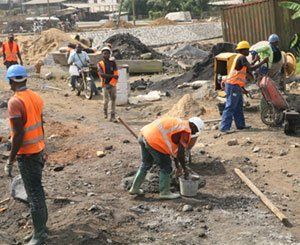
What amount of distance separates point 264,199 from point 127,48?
1839 cm

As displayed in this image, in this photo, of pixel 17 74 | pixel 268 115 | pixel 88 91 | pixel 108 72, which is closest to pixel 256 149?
pixel 268 115

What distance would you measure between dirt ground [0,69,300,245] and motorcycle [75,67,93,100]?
14.3ft

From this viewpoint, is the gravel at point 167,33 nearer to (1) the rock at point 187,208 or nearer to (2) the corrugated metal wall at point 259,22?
(2) the corrugated metal wall at point 259,22

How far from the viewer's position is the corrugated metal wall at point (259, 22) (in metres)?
20.0

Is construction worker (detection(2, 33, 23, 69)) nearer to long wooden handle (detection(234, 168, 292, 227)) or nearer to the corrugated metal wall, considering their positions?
the corrugated metal wall

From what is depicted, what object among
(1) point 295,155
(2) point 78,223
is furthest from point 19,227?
(1) point 295,155

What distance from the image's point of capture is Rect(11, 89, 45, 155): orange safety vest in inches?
245

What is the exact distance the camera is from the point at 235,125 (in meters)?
12.1

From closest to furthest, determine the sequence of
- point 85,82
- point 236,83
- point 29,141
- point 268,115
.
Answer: point 29,141, point 236,83, point 268,115, point 85,82

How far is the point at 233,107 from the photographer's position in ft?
37.7

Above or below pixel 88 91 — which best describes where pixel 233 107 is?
above

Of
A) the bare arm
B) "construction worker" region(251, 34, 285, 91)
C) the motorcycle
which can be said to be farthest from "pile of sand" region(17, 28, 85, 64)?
the bare arm

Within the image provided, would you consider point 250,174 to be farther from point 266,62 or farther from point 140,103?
point 140,103

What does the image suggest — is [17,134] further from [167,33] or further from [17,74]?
[167,33]
